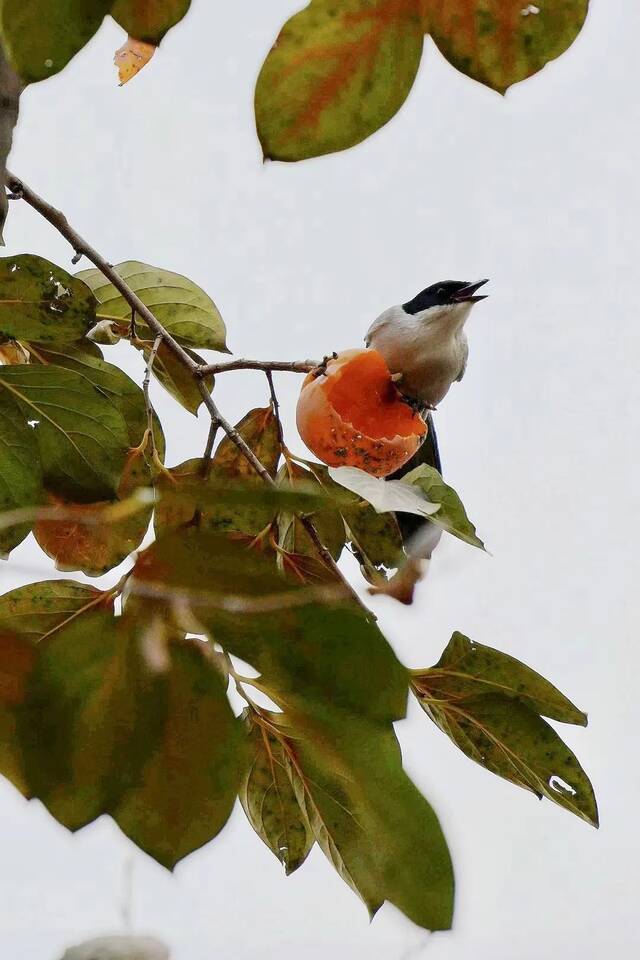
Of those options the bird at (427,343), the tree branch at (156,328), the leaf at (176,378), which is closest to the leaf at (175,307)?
the leaf at (176,378)

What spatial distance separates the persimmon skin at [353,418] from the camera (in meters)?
0.54

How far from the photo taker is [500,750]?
1.25 feet

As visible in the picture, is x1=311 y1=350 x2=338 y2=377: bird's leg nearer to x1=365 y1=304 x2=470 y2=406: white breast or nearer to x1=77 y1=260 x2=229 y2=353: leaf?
x1=77 y1=260 x2=229 y2=353: leaf

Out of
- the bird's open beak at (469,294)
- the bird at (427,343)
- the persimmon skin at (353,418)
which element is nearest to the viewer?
the persimmon skin at (353,418)

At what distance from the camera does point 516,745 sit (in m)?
0.38

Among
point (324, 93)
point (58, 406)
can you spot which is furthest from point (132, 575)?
point (58, 406)

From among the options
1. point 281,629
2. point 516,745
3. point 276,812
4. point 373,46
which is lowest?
point 276,812

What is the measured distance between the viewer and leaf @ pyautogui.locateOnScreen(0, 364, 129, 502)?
0.44 metres

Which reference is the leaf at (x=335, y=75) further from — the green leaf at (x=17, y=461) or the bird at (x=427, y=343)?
the bird at (x=427, y=343)

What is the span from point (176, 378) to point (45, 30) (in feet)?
1.27

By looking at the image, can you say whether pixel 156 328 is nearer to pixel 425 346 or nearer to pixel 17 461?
pixel 17 461

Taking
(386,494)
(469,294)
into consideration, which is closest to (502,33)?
(386,494)

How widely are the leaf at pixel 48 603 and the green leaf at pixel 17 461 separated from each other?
66 millimetres

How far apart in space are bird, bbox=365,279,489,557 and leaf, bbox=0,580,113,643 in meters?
0.53
